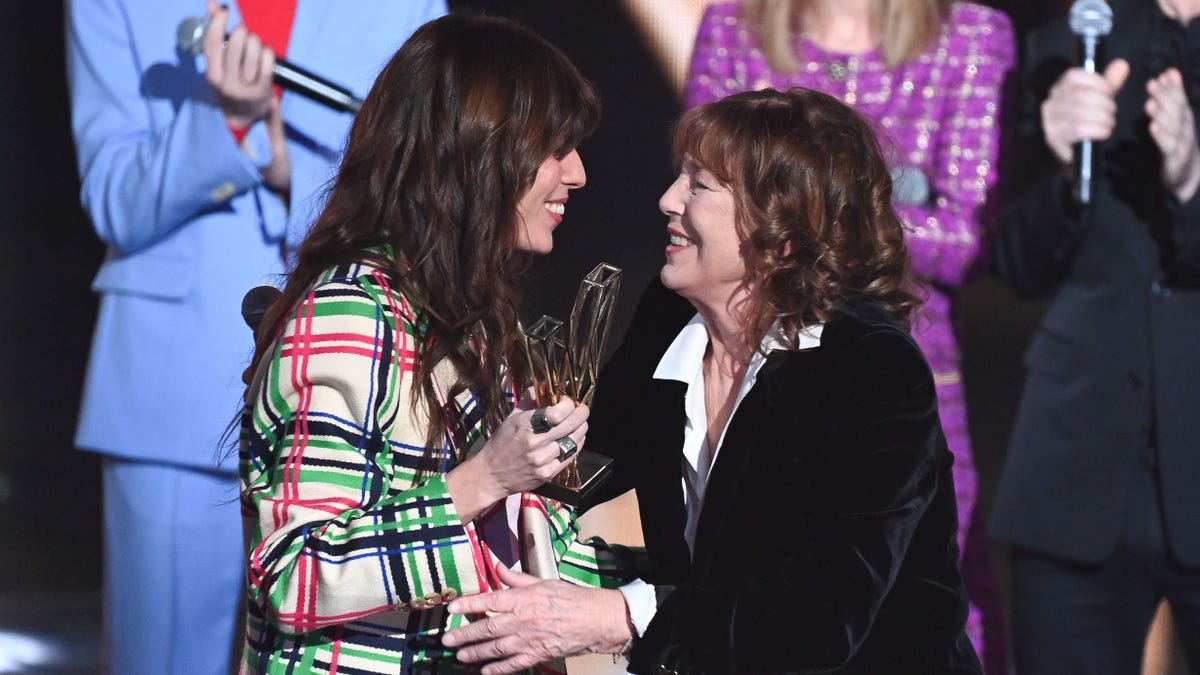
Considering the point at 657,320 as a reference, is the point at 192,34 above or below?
above

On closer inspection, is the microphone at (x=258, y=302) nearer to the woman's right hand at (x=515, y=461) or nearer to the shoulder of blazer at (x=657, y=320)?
the woman's right hand at (x=515, y=461)

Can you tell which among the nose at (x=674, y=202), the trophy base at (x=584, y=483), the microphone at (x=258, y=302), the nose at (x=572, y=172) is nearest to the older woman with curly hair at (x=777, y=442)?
the nose at (x=674, y=202)

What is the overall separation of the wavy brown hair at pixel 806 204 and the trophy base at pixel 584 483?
1.24ft

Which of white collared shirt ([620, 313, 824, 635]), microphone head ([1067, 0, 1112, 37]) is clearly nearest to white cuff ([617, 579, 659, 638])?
white collared shirt ([620, 313, 824, 635])

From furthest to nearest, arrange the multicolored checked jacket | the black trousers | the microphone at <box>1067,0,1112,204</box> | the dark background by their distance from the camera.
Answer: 1. the dark background
2. the microphone at <box>1067,0,1112,204</box>
3. the black trousers
4. the multicolored checked jacket

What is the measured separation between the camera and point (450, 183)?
5.89 ft

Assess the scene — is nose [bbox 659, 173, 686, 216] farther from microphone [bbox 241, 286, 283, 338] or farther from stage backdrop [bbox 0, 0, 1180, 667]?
stage backdrop [bbox 0, 0, 1180, 667]

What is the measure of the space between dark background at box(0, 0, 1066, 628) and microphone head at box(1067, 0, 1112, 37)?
0.16 m

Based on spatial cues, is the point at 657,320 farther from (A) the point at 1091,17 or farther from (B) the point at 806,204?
(A) the point at 1091,17

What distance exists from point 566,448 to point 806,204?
2.14 ft

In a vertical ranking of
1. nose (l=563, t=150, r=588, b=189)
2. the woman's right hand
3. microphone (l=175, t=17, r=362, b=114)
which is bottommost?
the woman's right hand

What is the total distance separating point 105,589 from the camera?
10.3 feet

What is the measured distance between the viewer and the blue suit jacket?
9.95ft

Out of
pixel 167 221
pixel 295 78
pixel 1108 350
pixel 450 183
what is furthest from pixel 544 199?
pixel 1108 350
